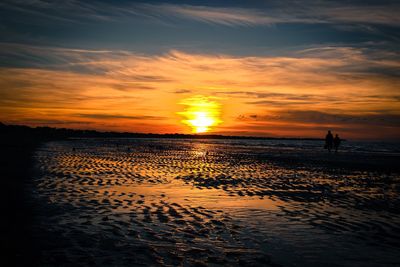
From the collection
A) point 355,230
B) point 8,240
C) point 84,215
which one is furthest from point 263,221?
point 8,240

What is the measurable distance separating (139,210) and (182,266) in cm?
503

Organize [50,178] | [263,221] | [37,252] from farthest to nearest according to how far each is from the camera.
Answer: [50,178] < [263,221] < [37,252]

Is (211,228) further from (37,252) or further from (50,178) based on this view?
(50,178)

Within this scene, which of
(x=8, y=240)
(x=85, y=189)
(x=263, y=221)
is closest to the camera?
(x=8, y=240)

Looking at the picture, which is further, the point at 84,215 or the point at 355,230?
the point at 84,215

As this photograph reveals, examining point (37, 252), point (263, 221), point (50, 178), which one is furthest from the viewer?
point (50, 178)

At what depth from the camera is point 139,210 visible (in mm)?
11039

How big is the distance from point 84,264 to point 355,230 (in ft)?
21.6

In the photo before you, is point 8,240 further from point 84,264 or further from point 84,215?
point 84,215

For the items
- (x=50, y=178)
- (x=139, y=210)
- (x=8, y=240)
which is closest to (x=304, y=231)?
(x=139, y=210)

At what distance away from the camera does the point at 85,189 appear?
14820mm

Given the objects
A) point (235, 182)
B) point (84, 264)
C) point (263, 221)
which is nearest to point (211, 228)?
point (263, 221)

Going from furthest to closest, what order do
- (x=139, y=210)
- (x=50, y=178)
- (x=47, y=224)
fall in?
(x=50, y=178) < (x=139, y=210) < (x=47, y=224)

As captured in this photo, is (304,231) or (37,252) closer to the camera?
(37,252)
